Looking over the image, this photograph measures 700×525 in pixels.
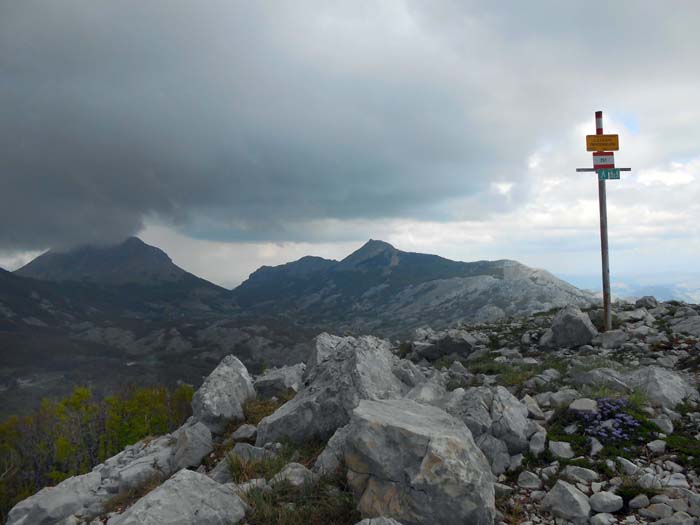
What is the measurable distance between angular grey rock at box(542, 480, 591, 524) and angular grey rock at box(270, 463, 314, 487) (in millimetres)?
3937

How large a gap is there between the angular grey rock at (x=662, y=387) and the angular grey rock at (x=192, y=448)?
10.8 meters

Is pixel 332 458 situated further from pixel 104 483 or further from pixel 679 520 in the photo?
pixel 104 483

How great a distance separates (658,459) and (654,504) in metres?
1.68

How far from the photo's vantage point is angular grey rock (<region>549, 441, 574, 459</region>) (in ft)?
26.6

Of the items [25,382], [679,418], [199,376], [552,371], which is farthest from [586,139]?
[25,382]

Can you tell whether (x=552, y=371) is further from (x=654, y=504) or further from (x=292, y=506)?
(x=292, y=506)

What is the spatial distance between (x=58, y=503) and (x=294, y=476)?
19.5 ft

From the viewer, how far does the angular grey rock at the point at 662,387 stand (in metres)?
9.94

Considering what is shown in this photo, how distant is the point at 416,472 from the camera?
620 centimetres

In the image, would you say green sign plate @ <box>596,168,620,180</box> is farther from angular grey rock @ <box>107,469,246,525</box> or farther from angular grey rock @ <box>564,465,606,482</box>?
angular grey rock @ <box>107,469,246,525</box>

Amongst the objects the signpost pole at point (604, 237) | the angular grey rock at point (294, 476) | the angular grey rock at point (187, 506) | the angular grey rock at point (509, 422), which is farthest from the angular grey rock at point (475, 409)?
the signpost pole at point (604, 237)

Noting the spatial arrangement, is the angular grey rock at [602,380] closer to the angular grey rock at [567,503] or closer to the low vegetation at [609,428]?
the low vegetation at [609,428]

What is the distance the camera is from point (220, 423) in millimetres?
11789

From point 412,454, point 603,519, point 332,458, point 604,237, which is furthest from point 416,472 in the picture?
point 604,237
